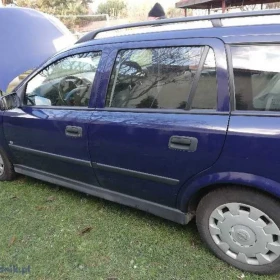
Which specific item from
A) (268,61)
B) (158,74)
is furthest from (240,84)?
(158,74)

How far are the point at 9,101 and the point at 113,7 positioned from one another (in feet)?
107

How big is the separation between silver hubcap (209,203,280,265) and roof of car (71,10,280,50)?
3.45 ft

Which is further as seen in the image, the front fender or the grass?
the grass

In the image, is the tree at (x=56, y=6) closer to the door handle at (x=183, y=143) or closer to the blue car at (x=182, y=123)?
the blue car at (x=182, y=123)

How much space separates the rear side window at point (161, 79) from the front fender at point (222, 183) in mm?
453

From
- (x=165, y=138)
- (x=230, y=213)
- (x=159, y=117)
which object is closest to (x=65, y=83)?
(x=159, y=117)

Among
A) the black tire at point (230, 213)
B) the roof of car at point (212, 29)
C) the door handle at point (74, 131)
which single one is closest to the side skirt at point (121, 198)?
the black tire at point (230, 213)

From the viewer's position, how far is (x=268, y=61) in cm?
178

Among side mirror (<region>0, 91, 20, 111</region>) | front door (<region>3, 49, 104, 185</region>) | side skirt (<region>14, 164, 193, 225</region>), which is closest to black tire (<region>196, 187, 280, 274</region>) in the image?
side skirt (<region>14, 164, 193, 225</region>)

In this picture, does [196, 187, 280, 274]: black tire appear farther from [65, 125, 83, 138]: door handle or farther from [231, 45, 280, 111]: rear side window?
[65, 125, 83, 138]: door handle

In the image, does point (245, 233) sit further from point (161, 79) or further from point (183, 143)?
point (161, 79)

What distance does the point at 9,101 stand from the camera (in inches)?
117

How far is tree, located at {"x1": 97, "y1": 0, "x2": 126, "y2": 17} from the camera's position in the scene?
102ft

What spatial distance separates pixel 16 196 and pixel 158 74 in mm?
2117
